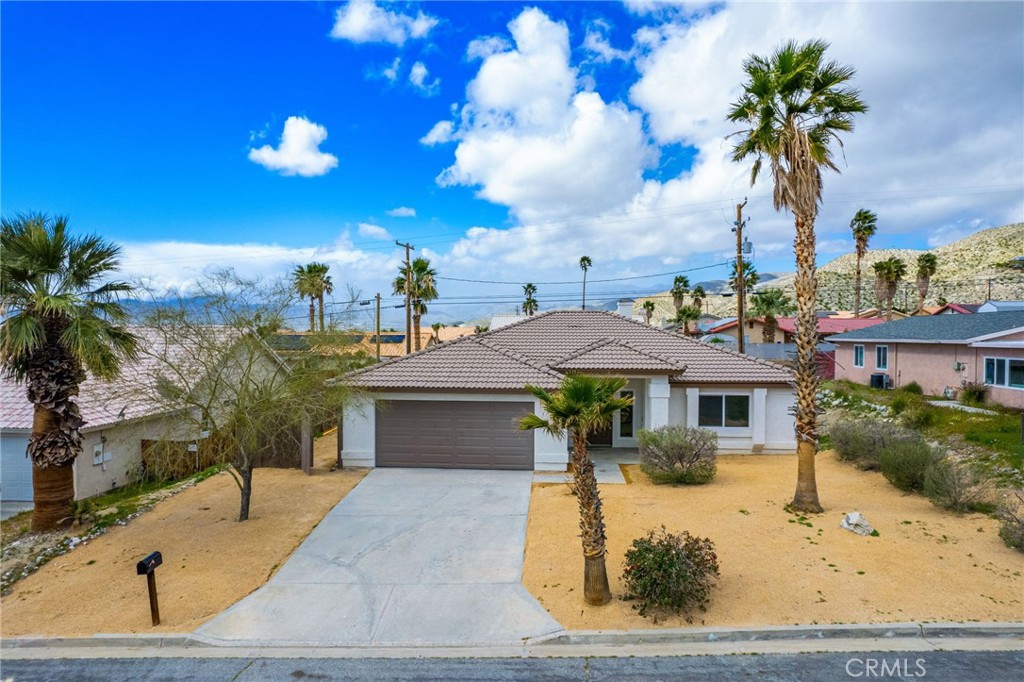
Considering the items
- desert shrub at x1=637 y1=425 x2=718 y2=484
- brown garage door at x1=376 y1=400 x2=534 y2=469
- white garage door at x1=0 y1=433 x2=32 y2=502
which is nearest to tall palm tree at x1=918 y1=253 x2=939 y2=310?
desert shrub at x1=637 y1=425 x2=718 y2=484

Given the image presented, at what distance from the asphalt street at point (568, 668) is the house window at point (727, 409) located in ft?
38.5

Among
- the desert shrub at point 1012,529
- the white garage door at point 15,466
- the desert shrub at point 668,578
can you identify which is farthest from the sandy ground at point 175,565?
the desert shrub at point 1012,529

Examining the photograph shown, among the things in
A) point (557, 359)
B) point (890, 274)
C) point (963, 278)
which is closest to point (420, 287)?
point (557, 359)

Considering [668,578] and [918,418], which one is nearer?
[668,578]

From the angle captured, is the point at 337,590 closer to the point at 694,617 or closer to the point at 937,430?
the point at 694,617

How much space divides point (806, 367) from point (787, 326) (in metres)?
41.6

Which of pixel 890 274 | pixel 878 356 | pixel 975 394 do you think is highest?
pixel 890 274

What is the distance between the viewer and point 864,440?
49.2ft

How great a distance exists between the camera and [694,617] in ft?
25.4

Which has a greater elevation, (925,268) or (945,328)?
(925,268)

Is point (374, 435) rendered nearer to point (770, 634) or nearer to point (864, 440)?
point (770, 634)

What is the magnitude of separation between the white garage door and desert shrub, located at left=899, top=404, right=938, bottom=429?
91.9ft

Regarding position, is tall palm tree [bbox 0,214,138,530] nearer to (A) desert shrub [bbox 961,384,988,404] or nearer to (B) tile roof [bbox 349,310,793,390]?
(B) tile roof [bbox 349,310,793,390]

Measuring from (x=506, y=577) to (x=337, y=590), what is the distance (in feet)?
9.92
